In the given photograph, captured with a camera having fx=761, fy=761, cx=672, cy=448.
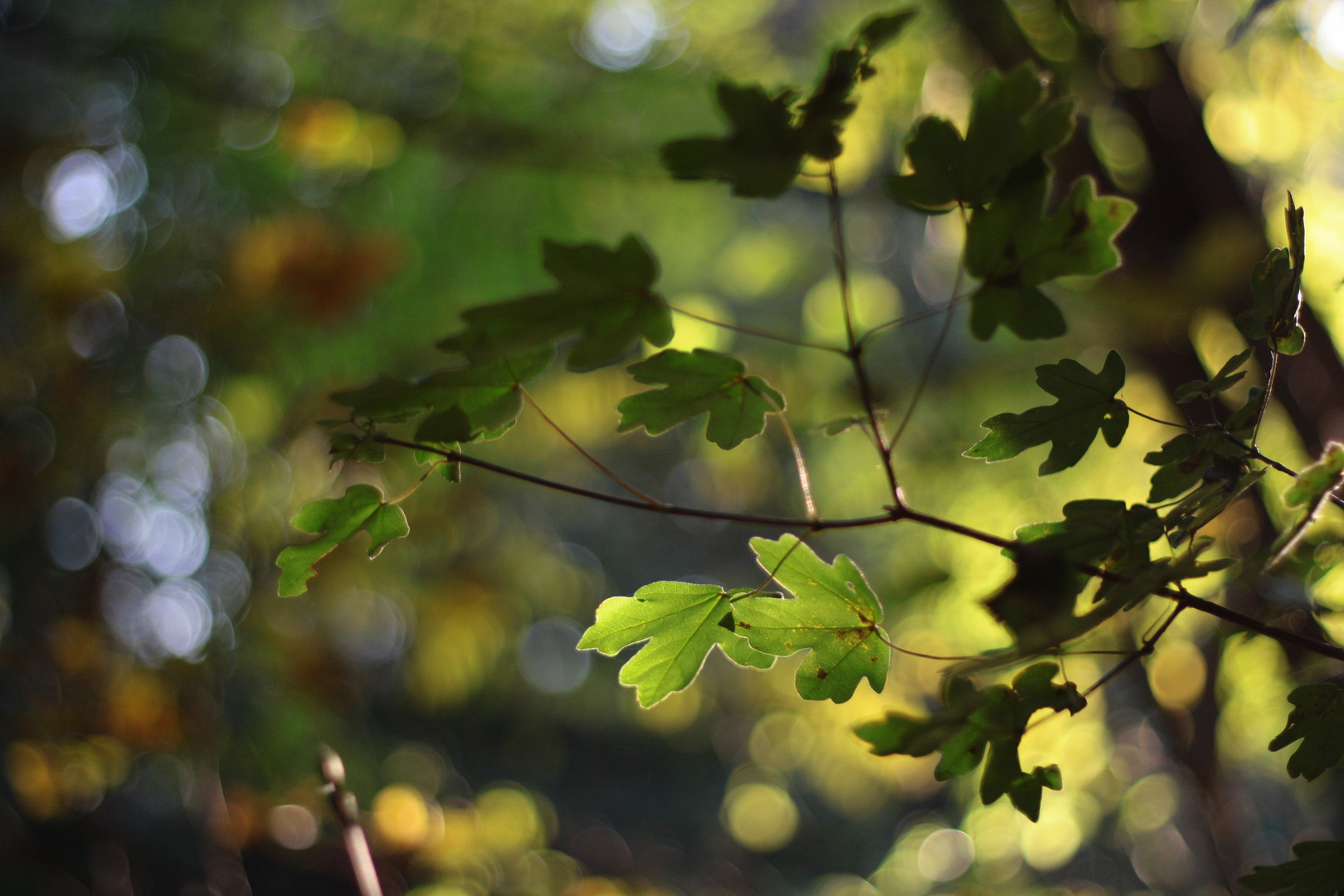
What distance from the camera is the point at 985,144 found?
0.29 m

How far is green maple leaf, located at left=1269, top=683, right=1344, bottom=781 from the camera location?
0.95 feet

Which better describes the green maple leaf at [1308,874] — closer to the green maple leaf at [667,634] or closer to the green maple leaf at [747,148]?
the green maple leaf at [667,634]

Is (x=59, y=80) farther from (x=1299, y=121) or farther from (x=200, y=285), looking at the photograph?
(x=1299, y=121)

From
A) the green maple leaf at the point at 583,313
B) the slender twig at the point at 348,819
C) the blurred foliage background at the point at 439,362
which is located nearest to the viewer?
the green maple leaf at the point at 583,313

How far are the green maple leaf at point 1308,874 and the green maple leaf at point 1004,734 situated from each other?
9 cm

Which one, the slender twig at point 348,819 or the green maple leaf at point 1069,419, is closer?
the green maple leaf at point 1069,419

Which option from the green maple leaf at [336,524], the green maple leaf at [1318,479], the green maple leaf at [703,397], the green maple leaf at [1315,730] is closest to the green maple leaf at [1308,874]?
the green maple leaf at [1315,730]

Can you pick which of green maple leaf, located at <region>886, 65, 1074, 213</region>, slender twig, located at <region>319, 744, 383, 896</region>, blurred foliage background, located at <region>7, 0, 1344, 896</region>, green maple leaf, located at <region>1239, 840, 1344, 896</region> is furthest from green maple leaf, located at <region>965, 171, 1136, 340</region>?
blurred foliage background, located at <region>7, 0, 1344, 896</region>

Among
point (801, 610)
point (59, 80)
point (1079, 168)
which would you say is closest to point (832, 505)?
point (1079, 168)

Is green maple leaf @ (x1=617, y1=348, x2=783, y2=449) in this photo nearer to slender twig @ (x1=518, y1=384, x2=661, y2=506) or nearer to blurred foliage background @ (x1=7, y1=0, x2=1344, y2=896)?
slender twig @ (x1=518, y1=384, x2=661, y2=506)

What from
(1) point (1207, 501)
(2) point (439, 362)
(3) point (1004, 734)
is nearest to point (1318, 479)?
(1) point (1207, 501)

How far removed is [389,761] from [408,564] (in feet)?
3.55

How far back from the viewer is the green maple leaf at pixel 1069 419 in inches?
12.2

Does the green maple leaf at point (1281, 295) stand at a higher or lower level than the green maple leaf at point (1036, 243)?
lower
